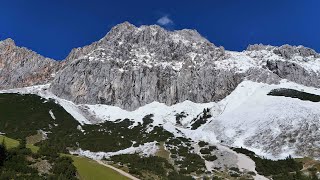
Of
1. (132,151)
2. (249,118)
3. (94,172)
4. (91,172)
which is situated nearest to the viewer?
(91,172)

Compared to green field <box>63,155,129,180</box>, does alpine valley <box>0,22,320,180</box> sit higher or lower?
higher

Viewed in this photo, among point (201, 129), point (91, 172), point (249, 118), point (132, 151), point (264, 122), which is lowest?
point (91, 172)

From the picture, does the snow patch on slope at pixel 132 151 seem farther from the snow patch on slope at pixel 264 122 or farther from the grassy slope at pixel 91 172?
the grassy slope at pixel 91 172

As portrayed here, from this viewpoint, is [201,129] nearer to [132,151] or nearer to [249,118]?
[249,118]

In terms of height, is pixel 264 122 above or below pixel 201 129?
above

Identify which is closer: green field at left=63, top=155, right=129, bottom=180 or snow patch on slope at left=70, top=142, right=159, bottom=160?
green field at left=63, top=155, right=129, bottom=180

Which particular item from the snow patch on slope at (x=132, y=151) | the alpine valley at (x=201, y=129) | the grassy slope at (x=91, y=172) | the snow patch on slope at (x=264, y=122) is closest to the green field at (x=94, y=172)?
the grassy slope at (x=91, y=172)

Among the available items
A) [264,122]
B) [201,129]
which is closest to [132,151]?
[201,129]

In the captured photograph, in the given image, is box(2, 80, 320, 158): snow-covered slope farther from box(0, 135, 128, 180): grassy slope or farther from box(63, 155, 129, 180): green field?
box(0, 135, 128, 180): grassy slope

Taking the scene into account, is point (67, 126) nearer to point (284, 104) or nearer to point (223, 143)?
point (223, 143)

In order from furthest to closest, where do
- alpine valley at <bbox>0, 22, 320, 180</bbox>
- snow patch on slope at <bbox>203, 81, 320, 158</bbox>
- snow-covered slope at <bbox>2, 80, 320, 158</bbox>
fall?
snow patch on slope at <bbox>203, 81, 320, 158</bbox> → snow-covered slope at <bbox>2, 80, 320, 158</bbox> → alpine valley at <bbox>0, 22, 320, 180</bbox>

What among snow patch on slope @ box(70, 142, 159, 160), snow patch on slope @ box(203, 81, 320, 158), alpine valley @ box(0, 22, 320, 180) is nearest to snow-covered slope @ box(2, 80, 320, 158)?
snow patch on slope @ box(203, 81, 320, 158)

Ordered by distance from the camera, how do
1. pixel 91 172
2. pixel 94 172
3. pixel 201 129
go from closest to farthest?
1. pixel 91 172
2. pixel 94 172
3. pixel 201 129

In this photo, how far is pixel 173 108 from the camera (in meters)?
191
